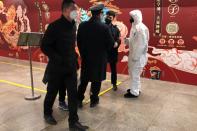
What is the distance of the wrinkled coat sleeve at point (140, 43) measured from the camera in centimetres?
412

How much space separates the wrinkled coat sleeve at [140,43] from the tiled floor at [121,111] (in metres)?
0.87

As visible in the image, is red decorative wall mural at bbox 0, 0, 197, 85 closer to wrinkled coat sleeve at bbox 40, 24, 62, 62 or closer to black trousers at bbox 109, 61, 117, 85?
black trousers at bbox 109, 61, 117, 85

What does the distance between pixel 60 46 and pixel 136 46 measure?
1.62 m

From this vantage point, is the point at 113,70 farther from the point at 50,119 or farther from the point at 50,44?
the point at 50,44

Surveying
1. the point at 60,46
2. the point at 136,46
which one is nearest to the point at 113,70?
the point at 136,46

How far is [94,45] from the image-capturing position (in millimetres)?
3658

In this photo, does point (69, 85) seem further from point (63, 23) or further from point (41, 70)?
point (41, 70)

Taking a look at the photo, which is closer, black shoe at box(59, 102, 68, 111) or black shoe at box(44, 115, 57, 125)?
black shoe at box(44, 115, 57, 125)

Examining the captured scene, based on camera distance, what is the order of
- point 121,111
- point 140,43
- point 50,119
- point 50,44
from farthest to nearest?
point 140,43, point 121,111, point 50,119, point 50,44

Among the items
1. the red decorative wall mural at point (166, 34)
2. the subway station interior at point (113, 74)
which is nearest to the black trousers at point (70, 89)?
the subway station interior at point (113, 74)

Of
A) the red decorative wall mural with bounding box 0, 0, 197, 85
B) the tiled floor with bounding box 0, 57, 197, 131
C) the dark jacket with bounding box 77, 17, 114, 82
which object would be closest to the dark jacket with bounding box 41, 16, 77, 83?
the dark jacket with bounding box 77, 17, 114, 82

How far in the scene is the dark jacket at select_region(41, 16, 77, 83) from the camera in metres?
3.03

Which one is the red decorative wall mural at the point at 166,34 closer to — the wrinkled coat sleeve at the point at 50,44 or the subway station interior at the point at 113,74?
the subway station interior at the point at 113,74

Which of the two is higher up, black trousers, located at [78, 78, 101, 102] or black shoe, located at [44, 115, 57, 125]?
black trousers, located at [78, 78, 101, 102]
